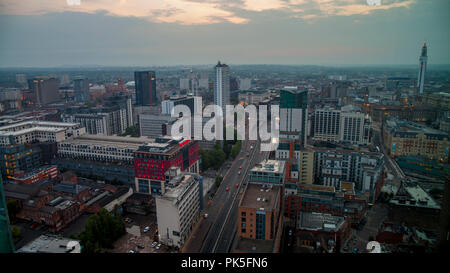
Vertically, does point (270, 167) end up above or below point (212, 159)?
above

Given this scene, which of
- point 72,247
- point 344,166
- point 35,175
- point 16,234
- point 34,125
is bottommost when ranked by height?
point 16,234

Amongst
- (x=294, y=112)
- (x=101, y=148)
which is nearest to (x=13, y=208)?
(x=101, y=148)

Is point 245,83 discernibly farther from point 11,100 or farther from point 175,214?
point 175,214

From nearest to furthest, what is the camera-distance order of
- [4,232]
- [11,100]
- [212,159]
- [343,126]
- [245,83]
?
[4,232]
[212,159]
[343,126]
[11,100]
[245,83]

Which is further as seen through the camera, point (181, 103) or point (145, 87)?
point (145, 87)

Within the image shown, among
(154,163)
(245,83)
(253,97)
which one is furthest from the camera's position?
(245,83)

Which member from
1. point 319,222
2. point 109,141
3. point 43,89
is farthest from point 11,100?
point 319,222

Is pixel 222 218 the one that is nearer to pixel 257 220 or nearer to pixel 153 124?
pixel 257 220
